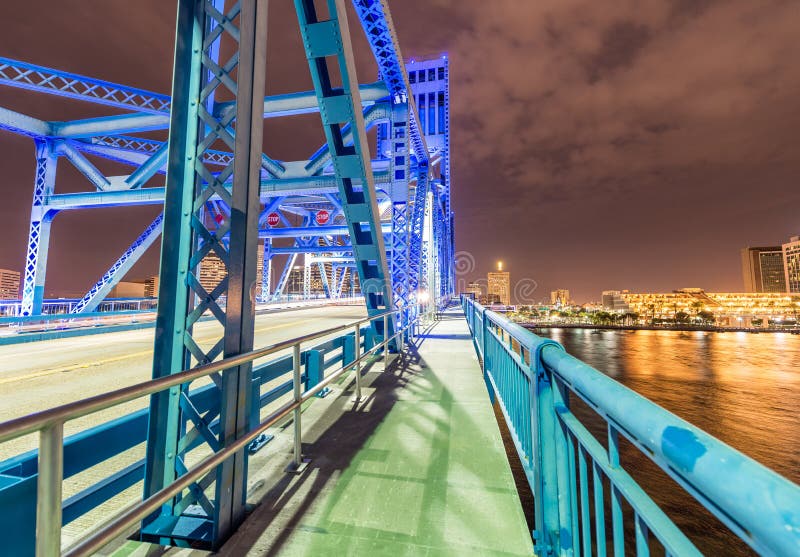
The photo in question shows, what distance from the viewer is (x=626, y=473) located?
4.31 ft

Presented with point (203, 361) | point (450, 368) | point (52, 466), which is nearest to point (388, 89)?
point (450, 368)

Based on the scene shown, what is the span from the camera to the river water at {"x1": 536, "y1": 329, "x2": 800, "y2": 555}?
17.6 meters

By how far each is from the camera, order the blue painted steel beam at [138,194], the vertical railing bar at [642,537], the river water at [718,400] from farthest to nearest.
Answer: the river water at [718,400] < the blue painted steel beam at [138,194] < the vertical railing bar at [642,537]

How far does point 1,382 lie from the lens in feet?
20.4

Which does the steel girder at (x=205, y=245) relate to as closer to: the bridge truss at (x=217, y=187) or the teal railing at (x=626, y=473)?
the bridge truss at (x=217, y=187)

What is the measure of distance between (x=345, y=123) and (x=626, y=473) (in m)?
6.26

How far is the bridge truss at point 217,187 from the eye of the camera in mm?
2529

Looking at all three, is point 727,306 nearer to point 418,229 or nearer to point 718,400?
point 718,400

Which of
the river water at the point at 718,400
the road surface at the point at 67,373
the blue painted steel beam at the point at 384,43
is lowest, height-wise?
the river water at the point at 718,400

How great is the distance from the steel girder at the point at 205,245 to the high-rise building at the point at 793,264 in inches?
9863

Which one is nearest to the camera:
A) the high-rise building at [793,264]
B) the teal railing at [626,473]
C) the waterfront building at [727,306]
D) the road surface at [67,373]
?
the teal railing at [626,473]

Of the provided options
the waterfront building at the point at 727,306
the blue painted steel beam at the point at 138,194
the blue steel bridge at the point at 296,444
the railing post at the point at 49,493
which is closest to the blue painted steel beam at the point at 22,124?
the blue painted steel beam at the point at 138,194

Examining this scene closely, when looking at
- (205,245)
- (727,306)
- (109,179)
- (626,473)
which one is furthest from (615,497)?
(727,306)

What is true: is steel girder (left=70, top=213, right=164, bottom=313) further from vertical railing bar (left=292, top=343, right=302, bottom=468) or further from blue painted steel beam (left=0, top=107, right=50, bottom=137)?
vertical railing bar (left=292, top=343, right=302, bottom=468)
